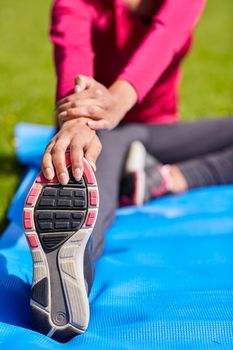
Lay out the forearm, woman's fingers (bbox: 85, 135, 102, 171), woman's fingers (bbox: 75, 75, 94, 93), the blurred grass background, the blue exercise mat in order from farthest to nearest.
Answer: the blurred grass background
the forearm
woman's fingers (bbox: 75, 75, 94, 93)
woman's fingers (bbox: 85, 135, 102, 171)
the blue exercise mat

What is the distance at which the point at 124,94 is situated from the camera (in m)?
Result: 1.54

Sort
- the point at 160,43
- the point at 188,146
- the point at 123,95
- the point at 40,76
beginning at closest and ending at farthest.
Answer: the point at 123,95, the point at 160,43, the point at 188,146, the point at 40,76

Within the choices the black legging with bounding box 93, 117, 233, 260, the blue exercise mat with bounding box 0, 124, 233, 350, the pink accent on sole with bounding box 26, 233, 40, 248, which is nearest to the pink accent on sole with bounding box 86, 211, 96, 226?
the pink accent on sole with bounding box 26, 233, 40, 248

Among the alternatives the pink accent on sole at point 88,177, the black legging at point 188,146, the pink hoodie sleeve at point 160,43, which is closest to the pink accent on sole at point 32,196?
the pink accent on sole at point 88,177

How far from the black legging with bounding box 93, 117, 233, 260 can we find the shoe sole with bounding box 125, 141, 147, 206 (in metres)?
0.03

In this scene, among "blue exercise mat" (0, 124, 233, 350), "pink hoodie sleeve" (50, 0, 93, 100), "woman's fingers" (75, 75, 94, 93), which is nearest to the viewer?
"blue exercise mat" (0, 124, 233, 350)

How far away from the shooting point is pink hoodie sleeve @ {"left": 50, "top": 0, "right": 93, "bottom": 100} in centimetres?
178

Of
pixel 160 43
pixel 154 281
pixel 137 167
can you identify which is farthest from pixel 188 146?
pixel 154 281

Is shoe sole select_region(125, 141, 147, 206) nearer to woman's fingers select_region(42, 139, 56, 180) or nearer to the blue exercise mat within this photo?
the blue exercise mat

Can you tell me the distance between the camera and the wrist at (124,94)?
1.50 meters

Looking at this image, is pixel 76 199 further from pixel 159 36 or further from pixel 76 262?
pixel 159 36

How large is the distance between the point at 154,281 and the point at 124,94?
0.50 meters

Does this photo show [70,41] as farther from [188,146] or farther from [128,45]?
[188,146]

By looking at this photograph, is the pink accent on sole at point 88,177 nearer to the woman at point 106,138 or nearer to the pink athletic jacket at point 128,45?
the woman at point 106,138
